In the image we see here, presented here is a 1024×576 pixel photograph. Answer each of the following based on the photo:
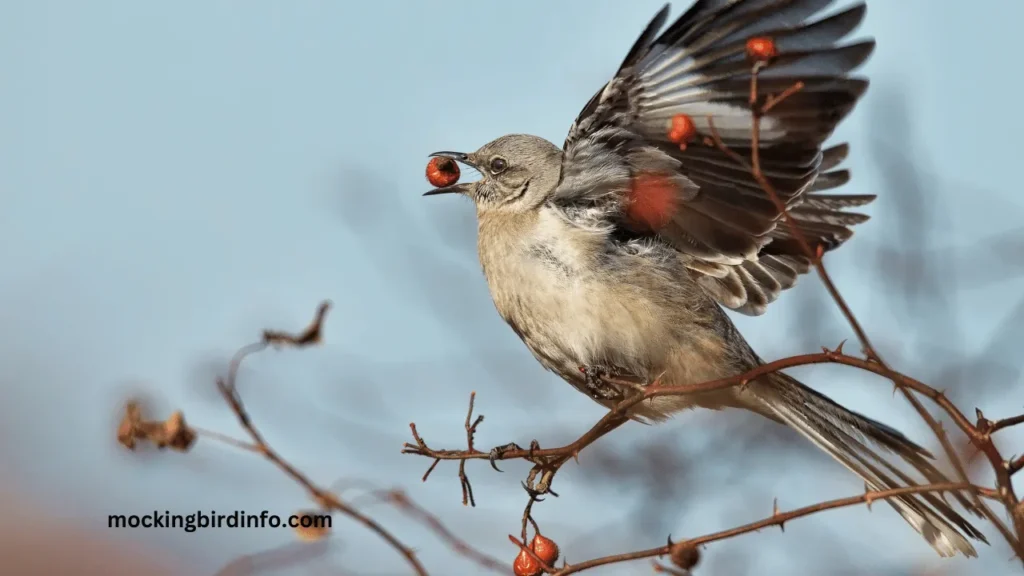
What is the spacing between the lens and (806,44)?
4406 mm

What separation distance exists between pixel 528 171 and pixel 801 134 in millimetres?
1740

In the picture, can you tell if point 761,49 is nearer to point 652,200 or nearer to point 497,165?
point 652,200

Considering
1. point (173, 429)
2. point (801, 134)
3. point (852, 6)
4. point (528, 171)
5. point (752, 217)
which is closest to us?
point (173, 429)

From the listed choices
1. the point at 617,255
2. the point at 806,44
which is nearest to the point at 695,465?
the point at 617,255

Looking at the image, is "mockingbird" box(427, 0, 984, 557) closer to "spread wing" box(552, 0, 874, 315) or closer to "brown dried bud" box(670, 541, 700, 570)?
"spread wing" box(552, 0, 874, 315)

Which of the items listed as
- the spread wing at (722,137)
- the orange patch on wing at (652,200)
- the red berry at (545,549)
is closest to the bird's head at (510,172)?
the spread wing at (722,137)

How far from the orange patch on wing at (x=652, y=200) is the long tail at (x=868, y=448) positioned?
40.1 inches

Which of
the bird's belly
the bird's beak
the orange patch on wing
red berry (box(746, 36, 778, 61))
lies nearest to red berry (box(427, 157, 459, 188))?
the bird's beak

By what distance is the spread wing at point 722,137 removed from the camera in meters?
4.46

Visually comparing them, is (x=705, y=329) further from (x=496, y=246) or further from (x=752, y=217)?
(x=496, y=246)

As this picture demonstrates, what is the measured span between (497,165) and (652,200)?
1182 millimetres

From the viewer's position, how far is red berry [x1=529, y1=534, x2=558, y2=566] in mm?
4055

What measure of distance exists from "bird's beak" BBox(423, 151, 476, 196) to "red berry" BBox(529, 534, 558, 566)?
2496 mm

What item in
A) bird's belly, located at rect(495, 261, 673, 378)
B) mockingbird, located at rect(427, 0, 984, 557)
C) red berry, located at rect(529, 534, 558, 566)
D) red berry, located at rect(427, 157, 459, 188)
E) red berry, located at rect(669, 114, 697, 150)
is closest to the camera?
red berry, located at rect(529, 534, 558, 566)
